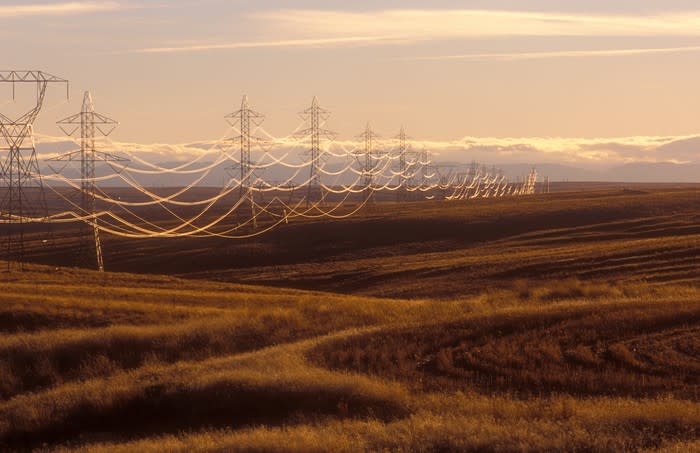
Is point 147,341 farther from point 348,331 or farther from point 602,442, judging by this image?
point 602,442

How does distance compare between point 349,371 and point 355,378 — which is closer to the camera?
point 355,378

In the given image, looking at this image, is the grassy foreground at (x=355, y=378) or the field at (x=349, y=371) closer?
the grassy foreground at (x=355, y=378)

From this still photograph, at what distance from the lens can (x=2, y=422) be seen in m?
24.6

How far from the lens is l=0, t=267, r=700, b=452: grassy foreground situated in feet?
64.3

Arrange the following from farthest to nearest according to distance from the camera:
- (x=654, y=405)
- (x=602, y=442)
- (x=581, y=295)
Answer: (x=581, y=295), (x=654, y=405), (x=602, y=442)

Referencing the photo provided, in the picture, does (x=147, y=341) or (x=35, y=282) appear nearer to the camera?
(x=147, y=341)

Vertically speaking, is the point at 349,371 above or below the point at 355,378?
below

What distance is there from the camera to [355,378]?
25.0 metres

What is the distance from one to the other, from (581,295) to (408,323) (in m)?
13.3

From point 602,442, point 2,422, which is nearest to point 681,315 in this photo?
point 602,442

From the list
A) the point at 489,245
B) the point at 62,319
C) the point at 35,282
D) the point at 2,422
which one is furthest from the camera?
the point at 489,245

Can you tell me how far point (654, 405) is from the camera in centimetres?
2120

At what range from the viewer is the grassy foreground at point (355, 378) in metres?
19.6

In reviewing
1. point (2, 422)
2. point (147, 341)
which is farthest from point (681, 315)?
point (2, 422)
